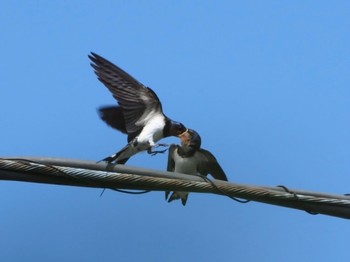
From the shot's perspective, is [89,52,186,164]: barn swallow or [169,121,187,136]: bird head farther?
[169,121,187,136]: bird head

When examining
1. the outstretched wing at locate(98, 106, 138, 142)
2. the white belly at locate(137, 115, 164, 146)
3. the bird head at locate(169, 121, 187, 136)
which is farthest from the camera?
the outstretched wing at locate(98, 106, 138, 142)

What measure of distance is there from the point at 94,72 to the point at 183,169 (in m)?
1.26

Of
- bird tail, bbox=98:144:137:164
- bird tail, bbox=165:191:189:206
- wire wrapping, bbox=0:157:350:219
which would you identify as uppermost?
bird tail, bbox=98:144:137:164

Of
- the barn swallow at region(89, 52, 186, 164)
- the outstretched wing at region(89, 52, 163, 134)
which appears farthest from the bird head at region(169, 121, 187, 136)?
the outstretched wing at region(89, 52, 163, 134)

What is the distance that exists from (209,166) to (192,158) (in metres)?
0.23

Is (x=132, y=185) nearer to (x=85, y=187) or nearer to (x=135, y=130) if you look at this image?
(x=85, y=187)

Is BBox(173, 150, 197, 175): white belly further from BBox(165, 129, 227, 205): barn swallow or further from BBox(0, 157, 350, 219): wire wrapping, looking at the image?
BBox(0, 157, 350, 219): wire wrapping

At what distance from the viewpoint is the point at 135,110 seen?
509 cm

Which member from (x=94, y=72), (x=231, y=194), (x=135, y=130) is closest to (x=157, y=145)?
(x=135, y=130)

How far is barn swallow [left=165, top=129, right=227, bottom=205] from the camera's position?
217 inches

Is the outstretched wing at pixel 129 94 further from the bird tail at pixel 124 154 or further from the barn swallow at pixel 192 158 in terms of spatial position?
the barn swallow at pixel 192 158

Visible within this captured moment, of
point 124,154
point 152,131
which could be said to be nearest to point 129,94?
point 152,131

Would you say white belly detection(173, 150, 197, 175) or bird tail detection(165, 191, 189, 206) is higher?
white belly detection(173, 150, 197, 175)

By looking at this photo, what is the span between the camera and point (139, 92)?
507cm
